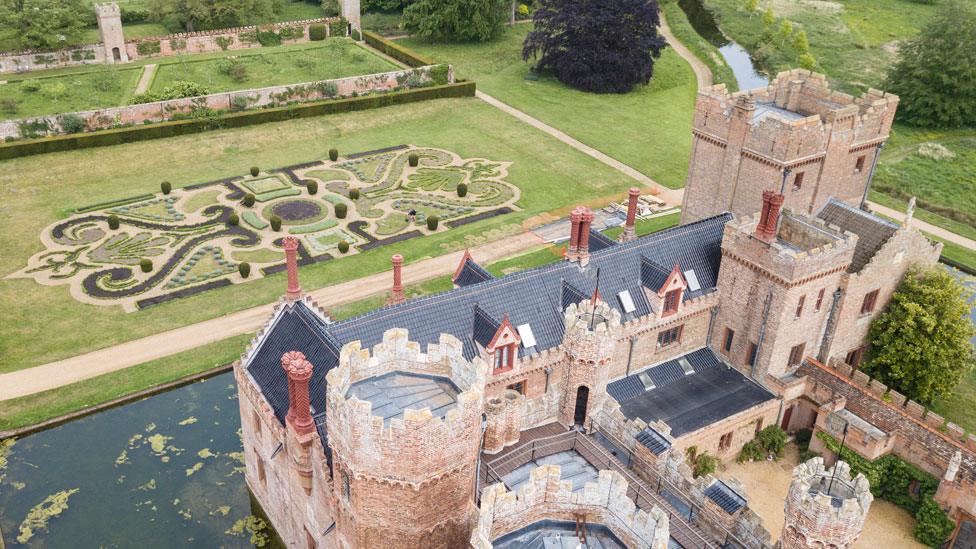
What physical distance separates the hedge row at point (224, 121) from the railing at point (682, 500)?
7639 centimetres

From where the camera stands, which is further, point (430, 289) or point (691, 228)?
point (430, 289)

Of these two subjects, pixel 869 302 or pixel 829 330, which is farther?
pixel 869 302

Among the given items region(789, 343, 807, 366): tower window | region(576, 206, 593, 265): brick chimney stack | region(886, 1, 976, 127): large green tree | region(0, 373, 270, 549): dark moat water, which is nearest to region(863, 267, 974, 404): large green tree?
region(789, 343, 807, 366): tower window

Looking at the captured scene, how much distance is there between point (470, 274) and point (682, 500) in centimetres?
2016

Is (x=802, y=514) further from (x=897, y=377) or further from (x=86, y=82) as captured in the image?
Answer: (x=86, y=82)

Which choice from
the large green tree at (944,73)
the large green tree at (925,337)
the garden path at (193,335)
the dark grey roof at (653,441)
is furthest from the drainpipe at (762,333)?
the large green tree at (944,73)

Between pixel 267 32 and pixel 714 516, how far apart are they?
12349 centimetres

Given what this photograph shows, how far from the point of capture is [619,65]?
385 feet

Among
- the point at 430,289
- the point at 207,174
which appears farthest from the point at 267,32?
the point at 430,289

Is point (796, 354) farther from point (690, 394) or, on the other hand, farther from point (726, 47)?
point (726, 47)

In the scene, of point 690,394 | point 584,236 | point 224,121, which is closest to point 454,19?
point 224,121

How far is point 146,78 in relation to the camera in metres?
118

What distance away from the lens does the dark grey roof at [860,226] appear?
180ft

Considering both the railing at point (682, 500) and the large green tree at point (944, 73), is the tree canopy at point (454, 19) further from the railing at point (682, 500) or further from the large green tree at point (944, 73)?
the railing at point (682, 500)
